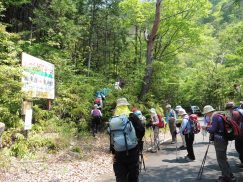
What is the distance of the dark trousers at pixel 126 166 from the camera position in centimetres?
533

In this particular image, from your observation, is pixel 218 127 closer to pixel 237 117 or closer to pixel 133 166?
pixel 237 117

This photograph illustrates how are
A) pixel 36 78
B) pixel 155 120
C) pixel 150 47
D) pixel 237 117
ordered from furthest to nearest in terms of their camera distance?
pixel 150 47
pixel 155 120
pixel 36 78
pixel 237 117

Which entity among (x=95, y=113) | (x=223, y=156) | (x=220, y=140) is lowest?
(x=223, y=156)

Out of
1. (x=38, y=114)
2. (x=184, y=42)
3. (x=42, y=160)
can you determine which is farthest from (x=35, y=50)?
(x=184, y=42)

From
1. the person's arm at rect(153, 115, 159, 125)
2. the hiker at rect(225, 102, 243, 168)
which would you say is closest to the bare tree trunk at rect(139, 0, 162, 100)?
the person's arm at rect(153, 115, 159, 125)

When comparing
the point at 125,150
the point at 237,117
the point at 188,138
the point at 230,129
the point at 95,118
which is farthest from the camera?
the point at 95,118

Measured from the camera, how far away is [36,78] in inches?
435

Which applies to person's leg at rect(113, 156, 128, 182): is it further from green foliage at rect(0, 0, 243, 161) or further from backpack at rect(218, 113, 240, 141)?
green foliage at rect(0, 0, 243, 161)

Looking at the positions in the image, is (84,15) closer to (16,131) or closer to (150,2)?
(150,2)

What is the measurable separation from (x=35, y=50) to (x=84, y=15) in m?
6.89

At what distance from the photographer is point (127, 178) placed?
5.45 m

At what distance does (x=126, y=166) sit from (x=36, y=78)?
668 cm

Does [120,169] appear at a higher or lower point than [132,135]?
lower

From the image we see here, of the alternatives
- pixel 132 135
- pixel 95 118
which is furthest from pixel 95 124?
pixel 132 135
